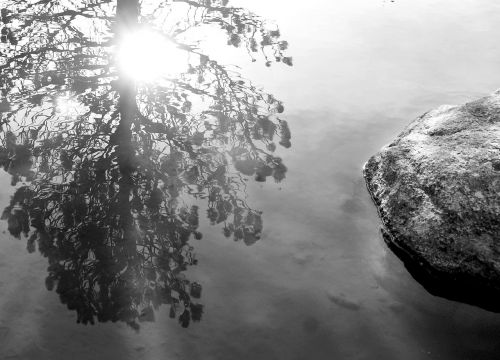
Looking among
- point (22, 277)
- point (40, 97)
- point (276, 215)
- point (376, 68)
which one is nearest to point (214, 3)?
point (376, 68)

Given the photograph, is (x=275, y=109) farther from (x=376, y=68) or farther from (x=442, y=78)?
(x=442, y=78)

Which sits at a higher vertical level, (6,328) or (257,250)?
(6,328)

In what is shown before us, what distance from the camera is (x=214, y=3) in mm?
7992

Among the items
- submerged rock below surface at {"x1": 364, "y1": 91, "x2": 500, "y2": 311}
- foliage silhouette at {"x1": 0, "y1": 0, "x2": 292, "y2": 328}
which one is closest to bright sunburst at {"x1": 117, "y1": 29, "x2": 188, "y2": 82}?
foliage silhouette at {"x1": 0, "y1": 0, "x2": 292, "y2": 328}

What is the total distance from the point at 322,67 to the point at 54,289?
4895 mm

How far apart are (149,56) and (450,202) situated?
442 cm

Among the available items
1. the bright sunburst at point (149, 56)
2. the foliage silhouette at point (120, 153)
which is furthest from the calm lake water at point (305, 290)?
the bright sunburst at point (149, 56)

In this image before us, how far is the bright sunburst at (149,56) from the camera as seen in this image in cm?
577

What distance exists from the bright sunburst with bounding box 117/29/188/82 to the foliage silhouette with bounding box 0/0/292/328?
15 centimetres

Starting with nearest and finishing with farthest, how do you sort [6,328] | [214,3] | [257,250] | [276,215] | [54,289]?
[6,328]
[54,289]
[257,250]
[276,215]
[214,3]

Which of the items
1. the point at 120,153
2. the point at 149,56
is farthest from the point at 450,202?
the point at 149,56

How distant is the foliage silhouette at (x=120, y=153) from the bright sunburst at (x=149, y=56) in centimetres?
15

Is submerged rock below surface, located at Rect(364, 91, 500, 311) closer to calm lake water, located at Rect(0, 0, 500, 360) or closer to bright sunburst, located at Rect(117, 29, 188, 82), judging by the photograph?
calm lake water, located at Rect(0, 0, 500, 360)

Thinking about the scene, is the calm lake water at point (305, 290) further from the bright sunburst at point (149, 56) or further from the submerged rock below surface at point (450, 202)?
the bright sunburst at point (149, 56)
